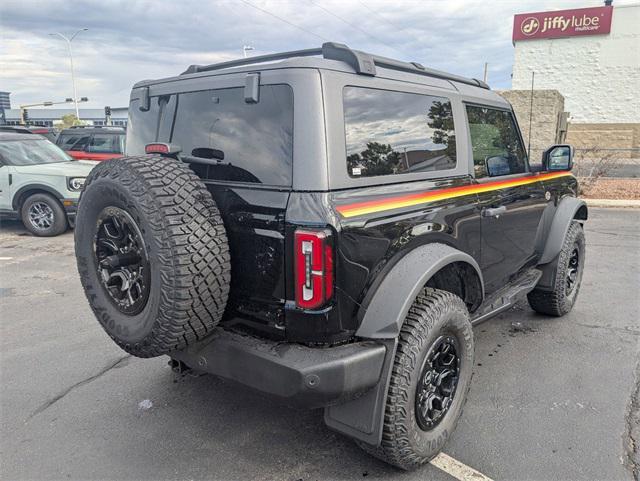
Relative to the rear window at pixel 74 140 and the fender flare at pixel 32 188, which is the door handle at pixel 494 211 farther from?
the rear window at pixel 74 140

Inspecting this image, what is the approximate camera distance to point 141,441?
2.81 m

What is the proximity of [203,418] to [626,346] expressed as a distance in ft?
11.3

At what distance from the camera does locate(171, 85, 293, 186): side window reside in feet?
7.45

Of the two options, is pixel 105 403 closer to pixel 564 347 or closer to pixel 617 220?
pixel 564 347

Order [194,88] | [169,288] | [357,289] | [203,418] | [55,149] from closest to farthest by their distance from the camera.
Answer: [169,288] → [357,289] → [194,88] → [203,418] → [55,149]

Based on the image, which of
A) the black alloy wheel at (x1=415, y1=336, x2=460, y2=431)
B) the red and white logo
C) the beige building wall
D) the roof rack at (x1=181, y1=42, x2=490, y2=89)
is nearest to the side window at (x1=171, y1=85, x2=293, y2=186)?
the roof rack at (x1=181, y1=42, x2=490, y2=89)

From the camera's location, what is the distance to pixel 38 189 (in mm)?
8547

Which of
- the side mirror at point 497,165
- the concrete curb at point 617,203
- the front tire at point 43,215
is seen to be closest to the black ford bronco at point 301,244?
the side mirror at point 497,165

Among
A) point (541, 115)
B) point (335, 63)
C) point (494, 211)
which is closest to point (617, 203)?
point (541, 115)

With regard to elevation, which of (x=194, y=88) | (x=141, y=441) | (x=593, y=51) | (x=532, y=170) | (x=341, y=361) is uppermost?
(x=593, y=51)

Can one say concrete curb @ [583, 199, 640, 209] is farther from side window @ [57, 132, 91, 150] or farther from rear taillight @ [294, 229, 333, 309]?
side window @ [57, 132, 91, 150]

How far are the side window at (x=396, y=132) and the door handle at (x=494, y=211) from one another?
0.41 meters

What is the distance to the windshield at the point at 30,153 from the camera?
873 centimetres

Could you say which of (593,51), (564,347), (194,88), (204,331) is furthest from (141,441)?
(593,51)
